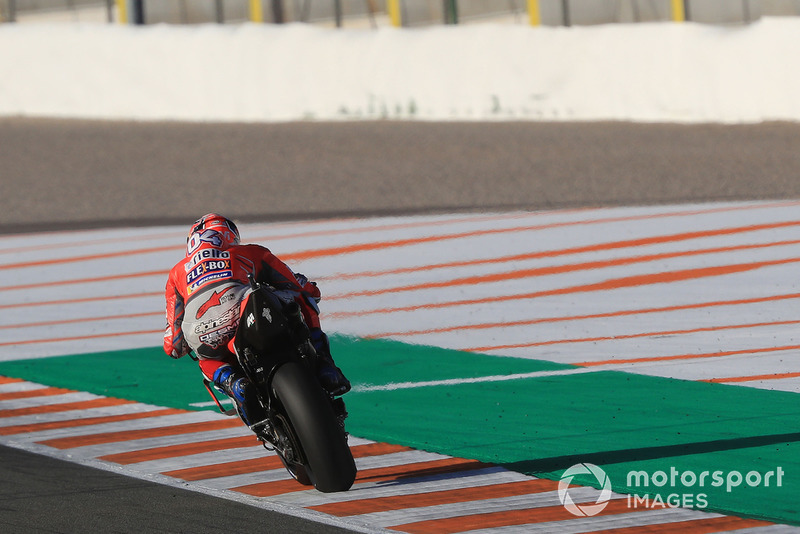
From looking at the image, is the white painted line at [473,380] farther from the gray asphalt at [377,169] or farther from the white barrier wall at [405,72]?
the white barrier wall at [405,72]

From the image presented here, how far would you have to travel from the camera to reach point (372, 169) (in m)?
18.8

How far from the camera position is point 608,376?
8164 millimetres

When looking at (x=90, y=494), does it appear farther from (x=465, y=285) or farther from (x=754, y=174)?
(x=754, y=174)

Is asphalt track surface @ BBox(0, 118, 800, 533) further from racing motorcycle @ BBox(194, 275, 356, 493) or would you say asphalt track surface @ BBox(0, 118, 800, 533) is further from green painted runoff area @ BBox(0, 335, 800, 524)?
racing motorcycle @ BBox(194, 275, 356, 493)

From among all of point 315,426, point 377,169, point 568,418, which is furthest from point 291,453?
point 377,169

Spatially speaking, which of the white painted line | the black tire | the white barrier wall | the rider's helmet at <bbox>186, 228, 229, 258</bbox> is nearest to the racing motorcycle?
the black tire

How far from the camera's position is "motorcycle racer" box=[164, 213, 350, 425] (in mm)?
6094

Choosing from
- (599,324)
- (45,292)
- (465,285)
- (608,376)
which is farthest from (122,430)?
(45,292)

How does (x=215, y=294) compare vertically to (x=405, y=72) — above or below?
above

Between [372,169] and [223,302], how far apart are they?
41.9 feet

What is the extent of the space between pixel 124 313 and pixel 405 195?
18.4 feet

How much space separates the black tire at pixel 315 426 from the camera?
224 inches

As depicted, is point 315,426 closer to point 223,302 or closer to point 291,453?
point 291,453

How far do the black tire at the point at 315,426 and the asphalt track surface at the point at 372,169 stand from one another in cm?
936
